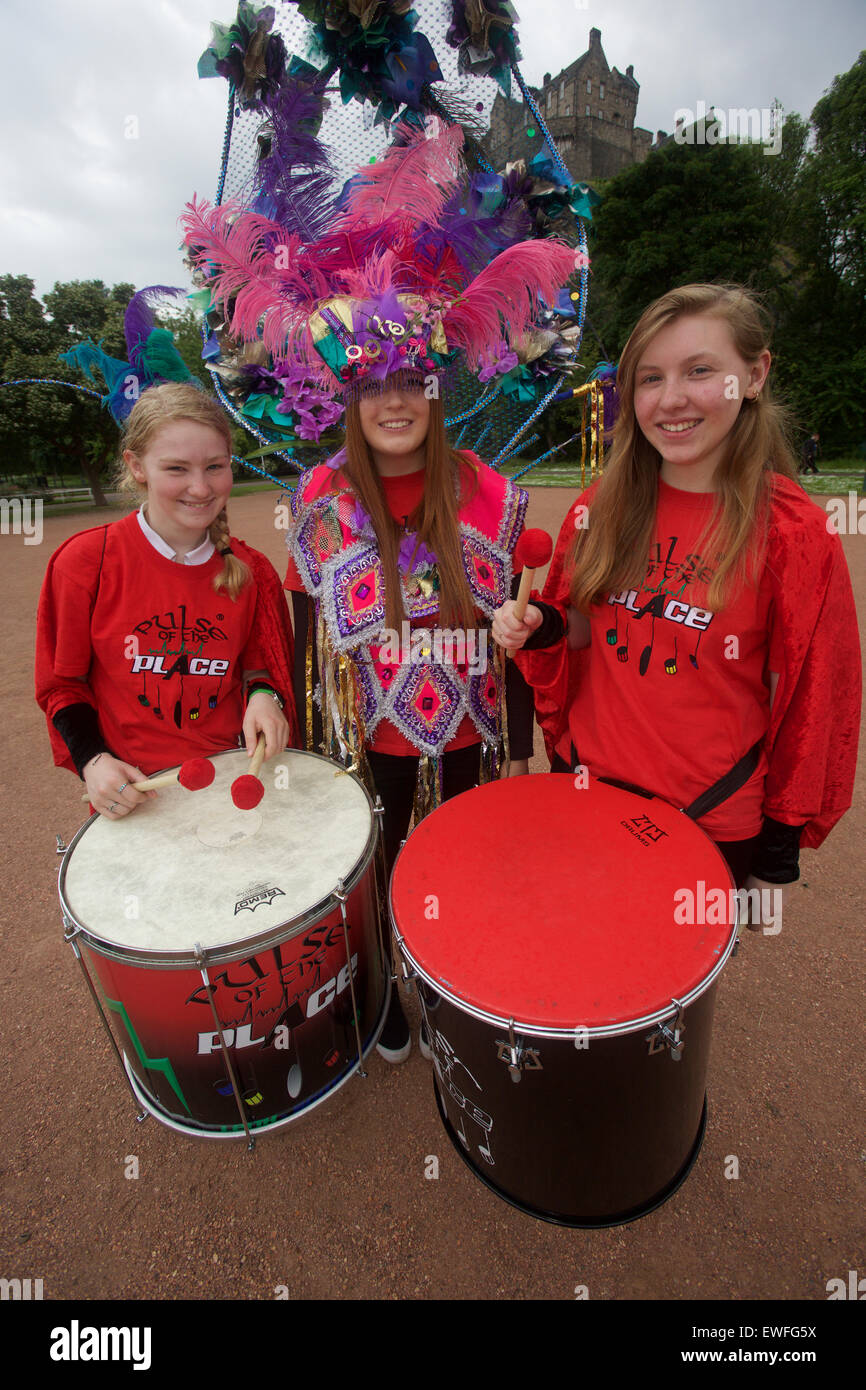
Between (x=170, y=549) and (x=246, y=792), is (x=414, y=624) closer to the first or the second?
(x=246, y=792)

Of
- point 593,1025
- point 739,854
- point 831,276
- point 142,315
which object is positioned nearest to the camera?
point 593,1025

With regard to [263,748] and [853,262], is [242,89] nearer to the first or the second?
[263,748]

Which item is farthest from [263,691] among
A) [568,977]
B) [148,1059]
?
[568,977]

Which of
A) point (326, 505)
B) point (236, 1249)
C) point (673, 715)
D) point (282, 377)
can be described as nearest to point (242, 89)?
point (282, 377)

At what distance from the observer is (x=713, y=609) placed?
1555 millimetres

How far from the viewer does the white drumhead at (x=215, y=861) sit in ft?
4.69

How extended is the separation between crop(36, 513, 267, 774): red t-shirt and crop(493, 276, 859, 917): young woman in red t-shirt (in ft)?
3.19

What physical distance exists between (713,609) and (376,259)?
1.28 metres

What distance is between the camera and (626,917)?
4.36ft

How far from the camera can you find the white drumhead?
4.69 feet

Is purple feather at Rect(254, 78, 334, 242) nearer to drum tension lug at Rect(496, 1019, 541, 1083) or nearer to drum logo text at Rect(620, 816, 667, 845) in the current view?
drum logo text at Rect(620, 816, 667, 845)

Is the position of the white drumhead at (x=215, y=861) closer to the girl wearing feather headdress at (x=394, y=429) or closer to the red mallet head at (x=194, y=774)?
the red mallet head at (x=194, y=774)

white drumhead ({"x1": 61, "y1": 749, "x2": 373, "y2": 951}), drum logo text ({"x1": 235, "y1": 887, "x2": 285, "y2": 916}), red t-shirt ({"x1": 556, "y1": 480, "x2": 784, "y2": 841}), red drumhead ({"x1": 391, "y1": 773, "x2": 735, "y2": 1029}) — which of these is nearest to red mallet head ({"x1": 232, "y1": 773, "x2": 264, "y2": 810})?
white drumhead ({"x1": 61, "y1": 749, "x2": 373, "y2": 951})

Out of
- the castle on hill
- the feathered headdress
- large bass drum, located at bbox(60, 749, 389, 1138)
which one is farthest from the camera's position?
the castle on hill
